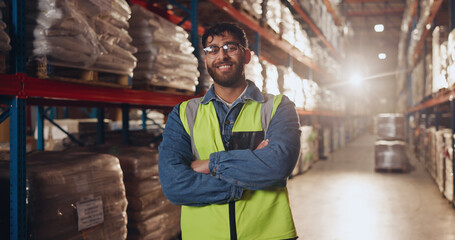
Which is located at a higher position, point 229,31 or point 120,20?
point 120,20

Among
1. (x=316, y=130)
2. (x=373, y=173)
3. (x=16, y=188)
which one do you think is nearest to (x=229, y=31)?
(x=16, y=188)

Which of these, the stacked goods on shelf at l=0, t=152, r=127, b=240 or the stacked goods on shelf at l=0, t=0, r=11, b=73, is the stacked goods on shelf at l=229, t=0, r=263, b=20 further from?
the stacked goods on shelf at l=0, t=0, r=11, b=73

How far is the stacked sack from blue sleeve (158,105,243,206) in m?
1.07

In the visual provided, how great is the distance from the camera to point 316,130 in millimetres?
11094

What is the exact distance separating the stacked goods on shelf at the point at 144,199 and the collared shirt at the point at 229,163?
1636mm

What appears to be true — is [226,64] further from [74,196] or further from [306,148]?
[306,148]

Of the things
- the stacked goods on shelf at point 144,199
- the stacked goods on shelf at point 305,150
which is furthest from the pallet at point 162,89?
the stacked goods on shelf at point 305,150

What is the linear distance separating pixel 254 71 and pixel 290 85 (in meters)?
2.26

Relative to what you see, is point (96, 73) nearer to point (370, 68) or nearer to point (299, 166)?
point (299, 166)

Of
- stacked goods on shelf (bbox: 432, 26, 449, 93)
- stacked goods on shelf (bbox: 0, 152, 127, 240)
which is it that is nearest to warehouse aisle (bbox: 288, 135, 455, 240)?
stacked goods on shelf (bbox: 432, 26, 449, 93)

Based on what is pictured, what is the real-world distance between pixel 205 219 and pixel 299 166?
23.1 feet

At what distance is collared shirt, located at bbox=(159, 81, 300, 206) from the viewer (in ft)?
5.72

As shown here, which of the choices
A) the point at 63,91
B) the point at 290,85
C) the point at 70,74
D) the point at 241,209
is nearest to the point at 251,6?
the point at 290,85

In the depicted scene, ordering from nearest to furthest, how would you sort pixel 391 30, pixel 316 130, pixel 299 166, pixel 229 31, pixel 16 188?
pixel 229 31 → pixel 16 188 → pixel 299 166 → pixel 316 130 → pixel 391 30
